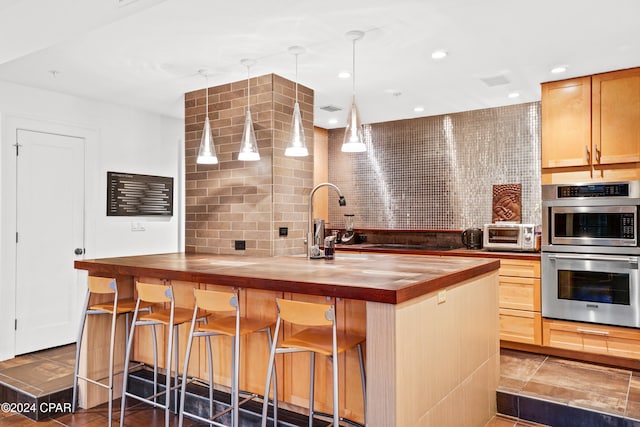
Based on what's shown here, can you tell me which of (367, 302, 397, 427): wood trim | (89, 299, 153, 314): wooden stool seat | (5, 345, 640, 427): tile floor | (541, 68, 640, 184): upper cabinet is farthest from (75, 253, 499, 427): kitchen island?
(541, 68, 640, 184): upper cabinet

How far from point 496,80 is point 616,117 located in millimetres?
974

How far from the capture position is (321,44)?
10.2 feet

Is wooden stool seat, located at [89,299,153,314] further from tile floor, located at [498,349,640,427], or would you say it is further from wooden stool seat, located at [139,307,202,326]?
tile floor, located at [498,349,640,427]

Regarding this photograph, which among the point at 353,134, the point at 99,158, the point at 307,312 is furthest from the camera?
the point at 99,158

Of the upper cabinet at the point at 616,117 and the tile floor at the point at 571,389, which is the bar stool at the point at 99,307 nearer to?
the tile floor at the point at 571,389

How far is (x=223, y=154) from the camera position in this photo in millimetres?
4078

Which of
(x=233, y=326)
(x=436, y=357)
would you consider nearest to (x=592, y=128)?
(x=436, y=357)

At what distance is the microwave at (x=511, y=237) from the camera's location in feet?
13.8

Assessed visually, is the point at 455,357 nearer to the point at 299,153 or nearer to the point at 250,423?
the point at 250,423

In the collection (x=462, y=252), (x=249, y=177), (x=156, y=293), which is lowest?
(x=156, y=293)

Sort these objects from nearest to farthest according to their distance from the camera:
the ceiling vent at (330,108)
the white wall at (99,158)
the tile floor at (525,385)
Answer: the tile floor at (525,385) → the white wall at (99,158) → the ceiling vent at (330,108)

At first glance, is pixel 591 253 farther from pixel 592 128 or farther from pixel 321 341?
pixel 321 341

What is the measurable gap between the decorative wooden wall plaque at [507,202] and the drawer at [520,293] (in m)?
0.87

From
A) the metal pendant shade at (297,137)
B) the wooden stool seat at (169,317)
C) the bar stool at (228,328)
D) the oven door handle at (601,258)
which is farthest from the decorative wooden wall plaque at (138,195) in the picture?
the oven door handle at (601,258)
